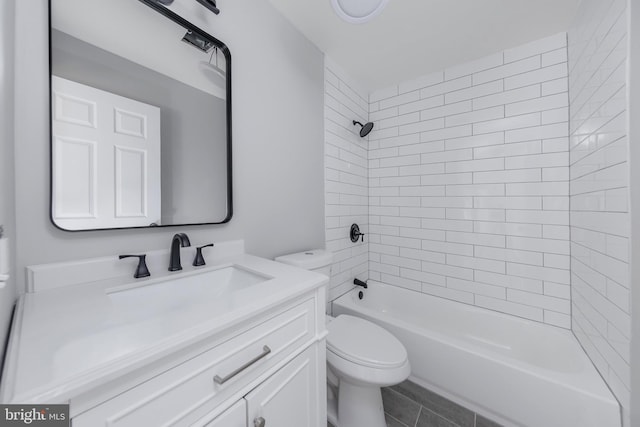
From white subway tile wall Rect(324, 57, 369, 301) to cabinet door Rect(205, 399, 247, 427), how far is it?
1208mm

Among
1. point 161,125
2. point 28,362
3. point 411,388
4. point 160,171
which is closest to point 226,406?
point 28,362

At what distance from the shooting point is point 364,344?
48.7 inches

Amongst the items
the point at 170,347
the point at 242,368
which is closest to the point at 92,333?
the point at 170,347

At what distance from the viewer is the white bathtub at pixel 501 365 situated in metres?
1.07

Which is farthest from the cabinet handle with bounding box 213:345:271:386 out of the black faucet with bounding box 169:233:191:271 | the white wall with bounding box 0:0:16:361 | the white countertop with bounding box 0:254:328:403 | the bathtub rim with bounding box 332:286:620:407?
the bathtub rim with bounding box 332:286:620:407

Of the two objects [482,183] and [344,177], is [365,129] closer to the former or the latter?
[344,177]

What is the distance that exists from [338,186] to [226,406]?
5.23 ft

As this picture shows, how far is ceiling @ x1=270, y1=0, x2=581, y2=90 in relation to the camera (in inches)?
53.6

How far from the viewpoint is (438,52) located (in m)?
1.75

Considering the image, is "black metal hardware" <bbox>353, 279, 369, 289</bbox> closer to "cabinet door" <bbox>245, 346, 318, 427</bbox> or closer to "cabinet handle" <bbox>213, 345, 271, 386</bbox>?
"cabinet door" <bbox>245, 346, 318, 427</bbox>

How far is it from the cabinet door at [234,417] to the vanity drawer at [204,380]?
0.04 meters

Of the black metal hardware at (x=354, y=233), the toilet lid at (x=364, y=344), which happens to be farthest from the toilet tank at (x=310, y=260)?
the black metal hardware at (x=354, y=233)

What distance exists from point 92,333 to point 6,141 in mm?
544

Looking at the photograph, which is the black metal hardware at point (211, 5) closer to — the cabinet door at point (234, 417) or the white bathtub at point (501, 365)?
the cabinet door at point (234, 417)
